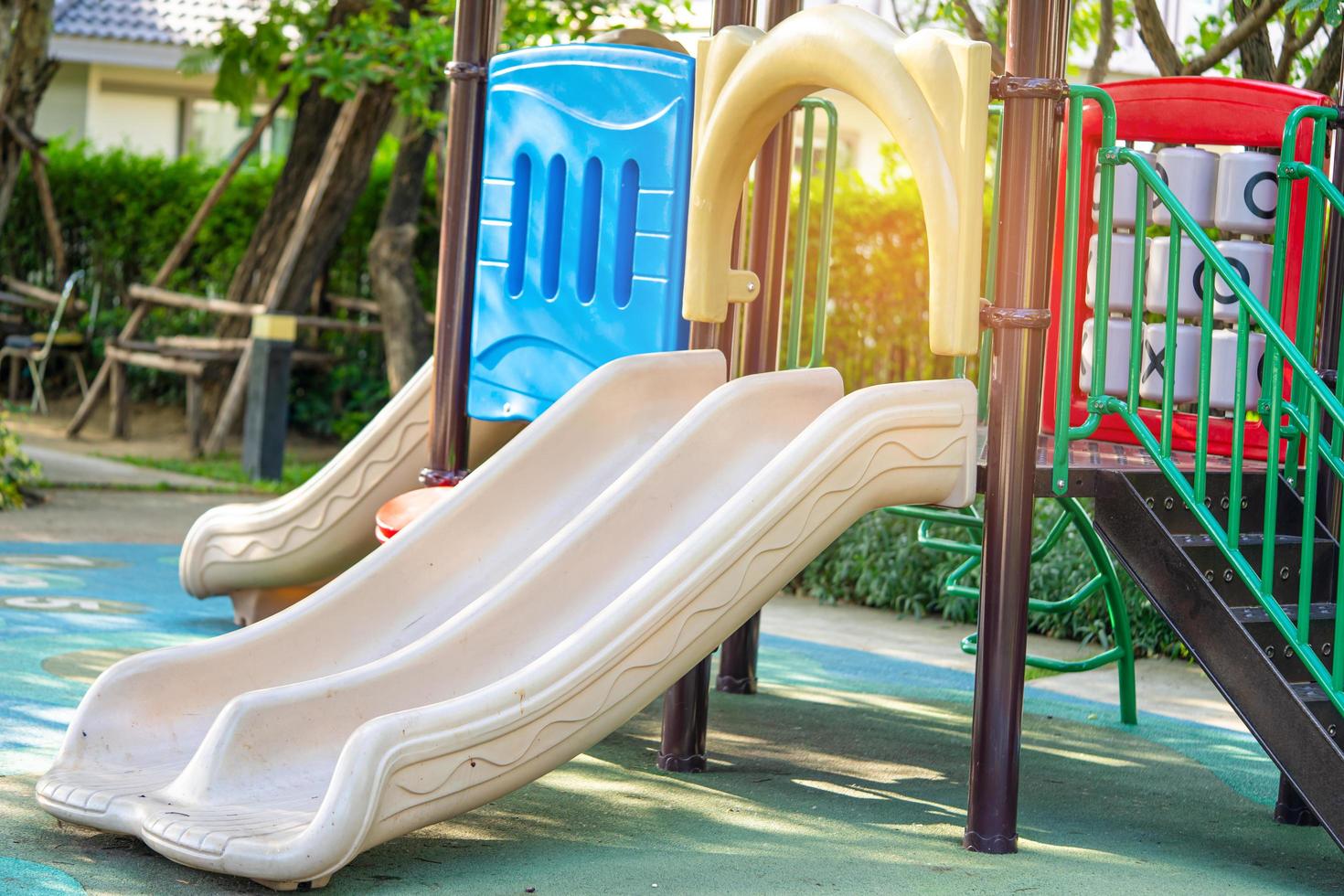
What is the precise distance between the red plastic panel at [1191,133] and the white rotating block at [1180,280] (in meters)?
A: 0.21

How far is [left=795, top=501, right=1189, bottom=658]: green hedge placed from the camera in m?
7.13

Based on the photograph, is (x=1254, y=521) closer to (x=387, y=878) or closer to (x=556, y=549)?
(x=556, y=549)

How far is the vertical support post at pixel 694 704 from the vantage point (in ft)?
15.0

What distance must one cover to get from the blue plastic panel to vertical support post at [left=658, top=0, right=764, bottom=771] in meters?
0.16

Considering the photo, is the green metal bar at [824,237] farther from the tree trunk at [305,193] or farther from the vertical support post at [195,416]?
the vertical support post at [195,416]

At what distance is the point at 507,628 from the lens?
3967mm

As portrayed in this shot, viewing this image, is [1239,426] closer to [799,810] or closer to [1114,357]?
[1114,357]

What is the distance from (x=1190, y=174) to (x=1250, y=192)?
172mm

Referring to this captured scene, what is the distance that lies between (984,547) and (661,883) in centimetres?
109

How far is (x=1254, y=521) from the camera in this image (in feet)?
14.5

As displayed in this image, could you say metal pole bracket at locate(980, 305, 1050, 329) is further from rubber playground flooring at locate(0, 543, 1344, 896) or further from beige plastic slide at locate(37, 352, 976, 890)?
rubber playground flooring at locate(0, 543, 1344, 896)

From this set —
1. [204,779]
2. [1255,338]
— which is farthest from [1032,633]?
→ [204,779]

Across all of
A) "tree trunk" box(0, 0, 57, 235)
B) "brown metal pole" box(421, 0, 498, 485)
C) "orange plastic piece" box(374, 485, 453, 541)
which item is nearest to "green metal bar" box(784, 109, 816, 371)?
"brown metal pole" box(421, 0, 498, 485)

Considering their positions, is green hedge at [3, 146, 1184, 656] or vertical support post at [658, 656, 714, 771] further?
green hedge at [3, 146, 1184, 656]
